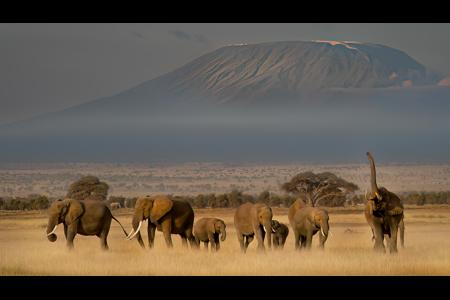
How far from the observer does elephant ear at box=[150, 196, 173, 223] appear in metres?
22.3

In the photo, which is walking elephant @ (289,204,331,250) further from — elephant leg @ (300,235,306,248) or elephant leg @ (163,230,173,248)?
elephant leg @ (163,230,173,248)

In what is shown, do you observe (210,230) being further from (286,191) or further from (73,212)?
(286,191)

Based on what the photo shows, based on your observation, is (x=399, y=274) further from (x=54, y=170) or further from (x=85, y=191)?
(x=54, y=170)

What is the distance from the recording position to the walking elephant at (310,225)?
21719mm

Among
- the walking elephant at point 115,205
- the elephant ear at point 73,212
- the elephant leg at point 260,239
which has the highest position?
the elephant ear at point 73,212

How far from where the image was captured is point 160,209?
22359 mm

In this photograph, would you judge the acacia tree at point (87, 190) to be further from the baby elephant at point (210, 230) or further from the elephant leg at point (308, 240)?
the elephant leg at point (308, 240)

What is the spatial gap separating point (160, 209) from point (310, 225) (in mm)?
4868

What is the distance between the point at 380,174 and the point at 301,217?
455 ft

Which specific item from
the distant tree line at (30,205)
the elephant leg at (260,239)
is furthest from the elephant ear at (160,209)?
the distant tree line at (30,205)

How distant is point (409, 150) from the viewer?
185 meters

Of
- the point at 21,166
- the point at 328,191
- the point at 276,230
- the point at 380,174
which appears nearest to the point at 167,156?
the point at 21,166

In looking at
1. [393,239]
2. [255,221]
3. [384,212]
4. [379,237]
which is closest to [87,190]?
[255,221]

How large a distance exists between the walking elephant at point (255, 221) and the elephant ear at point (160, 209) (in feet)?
7.36
